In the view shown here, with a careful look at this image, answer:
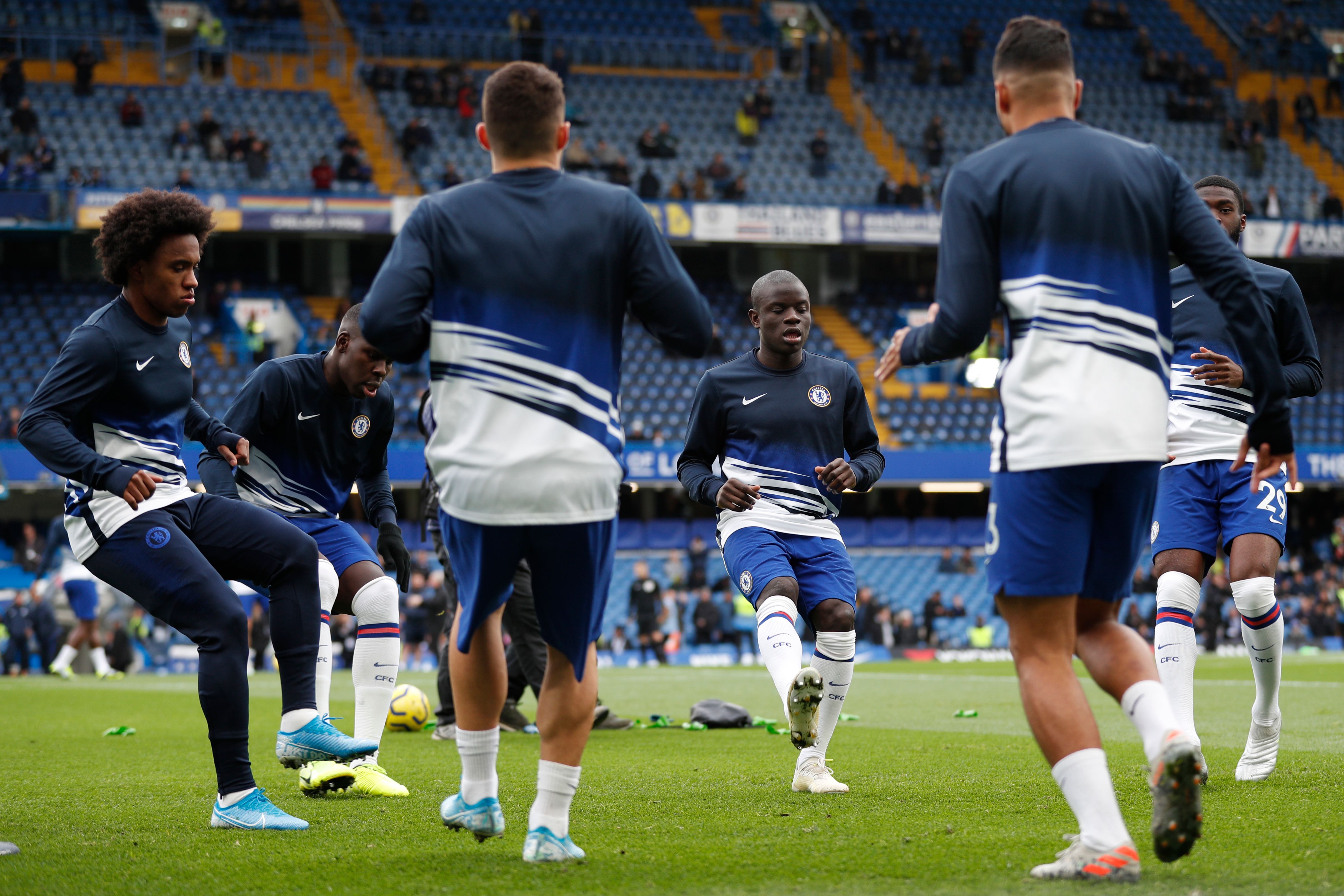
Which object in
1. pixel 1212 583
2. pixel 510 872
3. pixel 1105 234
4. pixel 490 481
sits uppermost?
pixel 1105 234

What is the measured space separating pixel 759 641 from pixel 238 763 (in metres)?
2.21

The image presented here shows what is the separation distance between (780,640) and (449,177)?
2776 centimetres

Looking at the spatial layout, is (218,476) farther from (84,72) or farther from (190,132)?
(84,72)

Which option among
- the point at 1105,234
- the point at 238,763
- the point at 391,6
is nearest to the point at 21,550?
the point at 391,6

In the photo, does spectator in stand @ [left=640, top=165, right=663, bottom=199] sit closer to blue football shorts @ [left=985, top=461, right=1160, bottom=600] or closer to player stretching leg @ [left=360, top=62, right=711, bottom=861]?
player stretching leg @ [left=360, top=62, right=711, bottom=861]

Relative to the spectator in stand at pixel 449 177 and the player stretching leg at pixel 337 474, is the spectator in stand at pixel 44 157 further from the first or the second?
the player stretching leg at pixel 337 474

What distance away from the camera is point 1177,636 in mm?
6098

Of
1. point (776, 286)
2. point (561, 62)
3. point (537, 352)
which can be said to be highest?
point (561, 62)

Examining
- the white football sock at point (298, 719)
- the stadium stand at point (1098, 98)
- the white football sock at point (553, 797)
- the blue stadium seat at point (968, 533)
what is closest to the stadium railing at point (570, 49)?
the stadium stand at point (1098, 98)

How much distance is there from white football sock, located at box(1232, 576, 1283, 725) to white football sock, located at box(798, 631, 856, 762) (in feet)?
5.54

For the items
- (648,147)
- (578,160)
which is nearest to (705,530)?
(578,160)

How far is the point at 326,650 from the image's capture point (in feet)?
22.1

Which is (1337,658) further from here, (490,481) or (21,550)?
(21,550)

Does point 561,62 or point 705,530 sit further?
point 561,62
